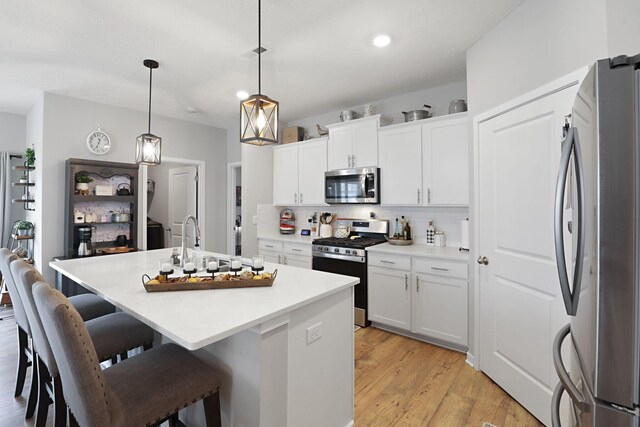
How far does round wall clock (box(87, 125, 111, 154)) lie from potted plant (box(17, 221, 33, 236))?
4.28 ft

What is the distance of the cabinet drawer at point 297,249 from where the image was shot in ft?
13.3

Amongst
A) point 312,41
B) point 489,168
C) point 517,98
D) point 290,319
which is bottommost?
point 290,319

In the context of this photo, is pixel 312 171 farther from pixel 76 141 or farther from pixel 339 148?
pixel 76 141

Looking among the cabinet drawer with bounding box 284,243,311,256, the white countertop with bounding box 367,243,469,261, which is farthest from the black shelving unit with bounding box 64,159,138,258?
the white countertop with bounding box 367,243,469,261

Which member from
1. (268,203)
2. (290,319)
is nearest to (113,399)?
(290,319)

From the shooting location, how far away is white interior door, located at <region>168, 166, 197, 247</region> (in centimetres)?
545

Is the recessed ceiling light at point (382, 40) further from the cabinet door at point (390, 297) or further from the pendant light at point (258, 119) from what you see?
the cabinet door at point (390, 297)

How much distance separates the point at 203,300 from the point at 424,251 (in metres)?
2.28

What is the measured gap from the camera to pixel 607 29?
149 centimetres

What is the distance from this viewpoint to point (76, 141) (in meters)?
3.93

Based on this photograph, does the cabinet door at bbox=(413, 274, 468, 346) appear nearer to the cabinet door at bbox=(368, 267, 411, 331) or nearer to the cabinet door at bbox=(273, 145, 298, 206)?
the cabinet door at bbox=(368, 267, 411, 331)

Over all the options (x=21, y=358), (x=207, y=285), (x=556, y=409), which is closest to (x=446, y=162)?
(x=556, y=409)

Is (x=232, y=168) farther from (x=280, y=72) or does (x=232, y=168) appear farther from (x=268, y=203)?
(x=280, y=72)

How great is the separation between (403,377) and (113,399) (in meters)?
2.04
